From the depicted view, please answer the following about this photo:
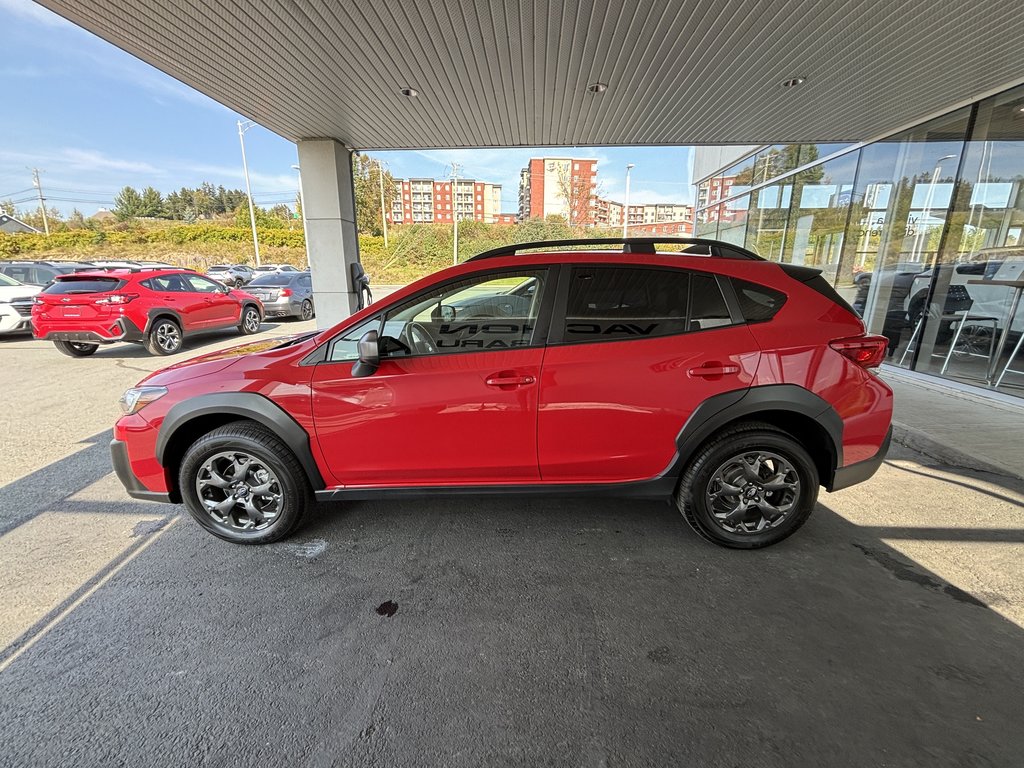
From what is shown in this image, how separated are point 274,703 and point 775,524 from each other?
2730 mm

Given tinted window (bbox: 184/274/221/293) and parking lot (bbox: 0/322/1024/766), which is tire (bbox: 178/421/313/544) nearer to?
parking lot (bbox: 0/322/1024/766)

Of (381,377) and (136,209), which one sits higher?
(136,209)

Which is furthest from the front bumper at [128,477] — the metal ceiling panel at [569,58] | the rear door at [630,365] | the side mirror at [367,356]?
the metal ceiling panel at [569,58]

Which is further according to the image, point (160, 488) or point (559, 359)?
point (160, 488)

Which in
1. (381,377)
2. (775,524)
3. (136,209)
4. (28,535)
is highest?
(136,209)

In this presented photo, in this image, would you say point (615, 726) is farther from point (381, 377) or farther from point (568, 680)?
point (381, 377)

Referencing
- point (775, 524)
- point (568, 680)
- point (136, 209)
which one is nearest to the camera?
point (568, 680)

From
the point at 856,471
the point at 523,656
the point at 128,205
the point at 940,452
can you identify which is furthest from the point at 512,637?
the point at 128,205

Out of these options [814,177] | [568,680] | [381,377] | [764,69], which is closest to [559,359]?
[381,377]

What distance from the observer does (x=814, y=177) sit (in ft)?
31.6

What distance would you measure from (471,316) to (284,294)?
12.7 m

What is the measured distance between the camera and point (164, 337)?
28.7 feet

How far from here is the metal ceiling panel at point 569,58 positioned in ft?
13.1

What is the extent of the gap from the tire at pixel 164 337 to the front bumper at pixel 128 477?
693cm
